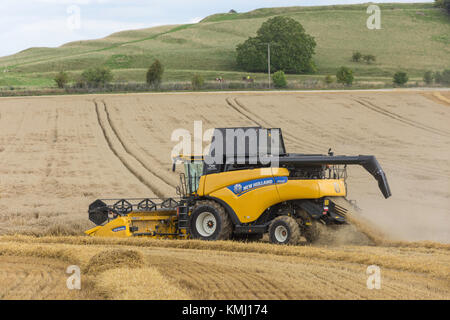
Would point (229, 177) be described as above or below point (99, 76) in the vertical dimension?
below

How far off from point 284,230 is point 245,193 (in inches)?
52.5

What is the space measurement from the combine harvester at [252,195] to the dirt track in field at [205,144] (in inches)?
43.2

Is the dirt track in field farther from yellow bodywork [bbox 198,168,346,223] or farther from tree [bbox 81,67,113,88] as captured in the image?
tree [bbox 81,67,113,88]

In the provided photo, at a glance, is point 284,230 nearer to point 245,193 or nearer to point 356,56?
point 245,193

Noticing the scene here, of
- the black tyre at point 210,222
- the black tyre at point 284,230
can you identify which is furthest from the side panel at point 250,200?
the black tyre at point 284,230

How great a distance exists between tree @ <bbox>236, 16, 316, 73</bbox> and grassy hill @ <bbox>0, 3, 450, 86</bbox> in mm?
2634

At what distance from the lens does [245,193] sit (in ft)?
49.8

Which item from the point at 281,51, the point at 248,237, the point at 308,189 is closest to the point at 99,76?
the point at 281,51

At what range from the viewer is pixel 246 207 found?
15211 millimetres

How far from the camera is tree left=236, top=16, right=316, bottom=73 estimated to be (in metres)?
93.2

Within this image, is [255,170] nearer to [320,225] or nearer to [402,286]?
[320,225]

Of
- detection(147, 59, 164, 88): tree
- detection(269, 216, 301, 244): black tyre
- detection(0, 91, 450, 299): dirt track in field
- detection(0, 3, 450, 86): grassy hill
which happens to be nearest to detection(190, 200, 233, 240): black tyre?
detection(0, 91, 450, 299): dirt track in field

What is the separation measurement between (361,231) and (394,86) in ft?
175

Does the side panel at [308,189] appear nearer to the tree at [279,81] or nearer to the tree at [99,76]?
the tree at [279,81]
